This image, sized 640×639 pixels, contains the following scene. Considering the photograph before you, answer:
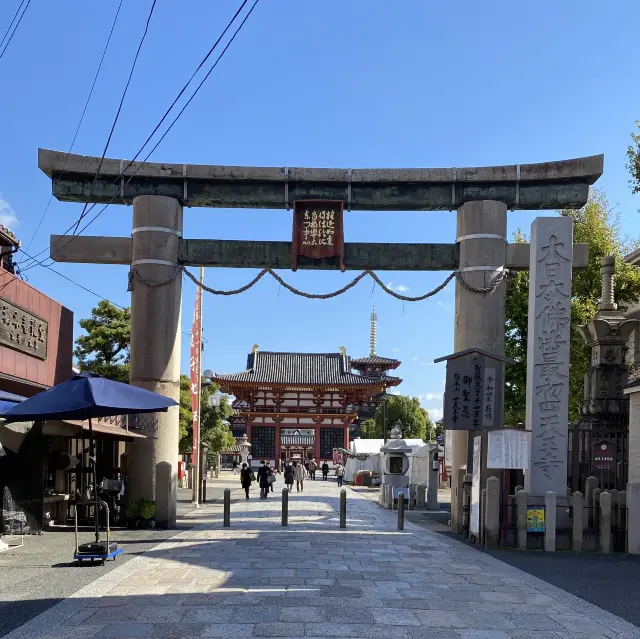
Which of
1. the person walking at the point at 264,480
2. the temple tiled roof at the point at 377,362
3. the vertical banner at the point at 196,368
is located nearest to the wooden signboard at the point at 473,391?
the vertical banner at the point at 196,368

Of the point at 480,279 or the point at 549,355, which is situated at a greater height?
the point at 480,279

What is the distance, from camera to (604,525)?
42.9 feet

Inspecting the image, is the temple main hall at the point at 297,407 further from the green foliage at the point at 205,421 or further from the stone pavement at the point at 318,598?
the stone pavement at the point at 318,598

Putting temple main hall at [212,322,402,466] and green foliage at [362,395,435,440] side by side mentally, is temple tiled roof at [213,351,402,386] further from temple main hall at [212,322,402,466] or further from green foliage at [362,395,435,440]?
green foliage at [362,395,435,440]

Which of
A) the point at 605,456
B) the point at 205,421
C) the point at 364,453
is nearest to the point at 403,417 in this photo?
the point at 364,453

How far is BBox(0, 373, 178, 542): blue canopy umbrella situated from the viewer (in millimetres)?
10250

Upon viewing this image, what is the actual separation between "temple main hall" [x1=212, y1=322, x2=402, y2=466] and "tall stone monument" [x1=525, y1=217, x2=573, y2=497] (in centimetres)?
4262

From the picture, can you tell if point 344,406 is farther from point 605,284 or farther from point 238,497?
point 605,284

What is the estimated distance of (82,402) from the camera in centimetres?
1023

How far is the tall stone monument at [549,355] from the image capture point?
47.2 feet

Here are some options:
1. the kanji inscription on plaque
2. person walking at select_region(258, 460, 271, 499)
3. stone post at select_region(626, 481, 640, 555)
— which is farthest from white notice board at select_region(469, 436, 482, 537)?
person walking at select_region(258, 460, 271, 499)

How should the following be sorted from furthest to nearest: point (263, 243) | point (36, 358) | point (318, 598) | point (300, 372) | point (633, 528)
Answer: point (300, 372) → point (263, 243) → point (36, 358) → point (633, 528) → point (318, 598)

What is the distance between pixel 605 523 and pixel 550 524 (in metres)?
0.88

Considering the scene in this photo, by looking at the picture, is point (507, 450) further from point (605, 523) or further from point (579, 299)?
point (579, 299)
